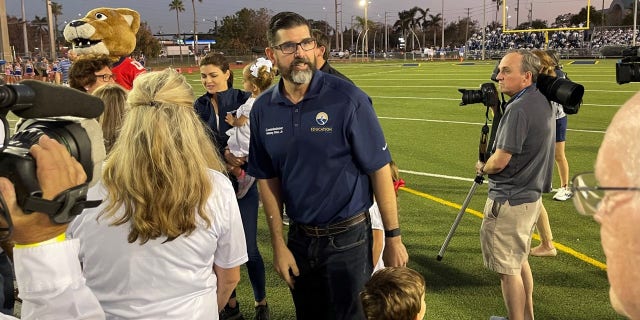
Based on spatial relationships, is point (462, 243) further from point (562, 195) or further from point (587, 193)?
point (587, 193)

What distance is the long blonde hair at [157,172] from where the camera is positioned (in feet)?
7.18

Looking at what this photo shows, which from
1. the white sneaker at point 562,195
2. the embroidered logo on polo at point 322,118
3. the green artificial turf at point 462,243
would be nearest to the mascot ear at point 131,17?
the green artificial turf at point 462,243

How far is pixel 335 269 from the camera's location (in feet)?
10.5

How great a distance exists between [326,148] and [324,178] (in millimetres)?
174

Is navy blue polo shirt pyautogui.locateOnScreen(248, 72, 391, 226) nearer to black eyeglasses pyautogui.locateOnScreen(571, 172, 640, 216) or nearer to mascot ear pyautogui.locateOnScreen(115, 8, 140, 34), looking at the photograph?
black eyeglasses pyautogui.locateOnScreen(571, 172, 640, 216)

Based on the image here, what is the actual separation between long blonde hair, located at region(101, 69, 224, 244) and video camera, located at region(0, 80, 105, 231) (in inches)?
23.9

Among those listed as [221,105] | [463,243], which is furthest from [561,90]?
[221,105]

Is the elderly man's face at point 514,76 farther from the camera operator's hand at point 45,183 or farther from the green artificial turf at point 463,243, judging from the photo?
the camera operator's hand at point 45,183

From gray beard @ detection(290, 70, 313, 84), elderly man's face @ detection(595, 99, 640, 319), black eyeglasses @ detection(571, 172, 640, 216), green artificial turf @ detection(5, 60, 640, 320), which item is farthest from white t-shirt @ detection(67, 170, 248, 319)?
green artificial turf @ detection(5, 60, 640, 320)

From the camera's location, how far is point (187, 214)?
7.30ft

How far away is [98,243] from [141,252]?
0.18m

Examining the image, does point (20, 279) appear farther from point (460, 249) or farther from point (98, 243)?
point (460, 249)

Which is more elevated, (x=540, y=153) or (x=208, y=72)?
(x=208, y=72)

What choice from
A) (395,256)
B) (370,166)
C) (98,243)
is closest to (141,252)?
(98,243)
